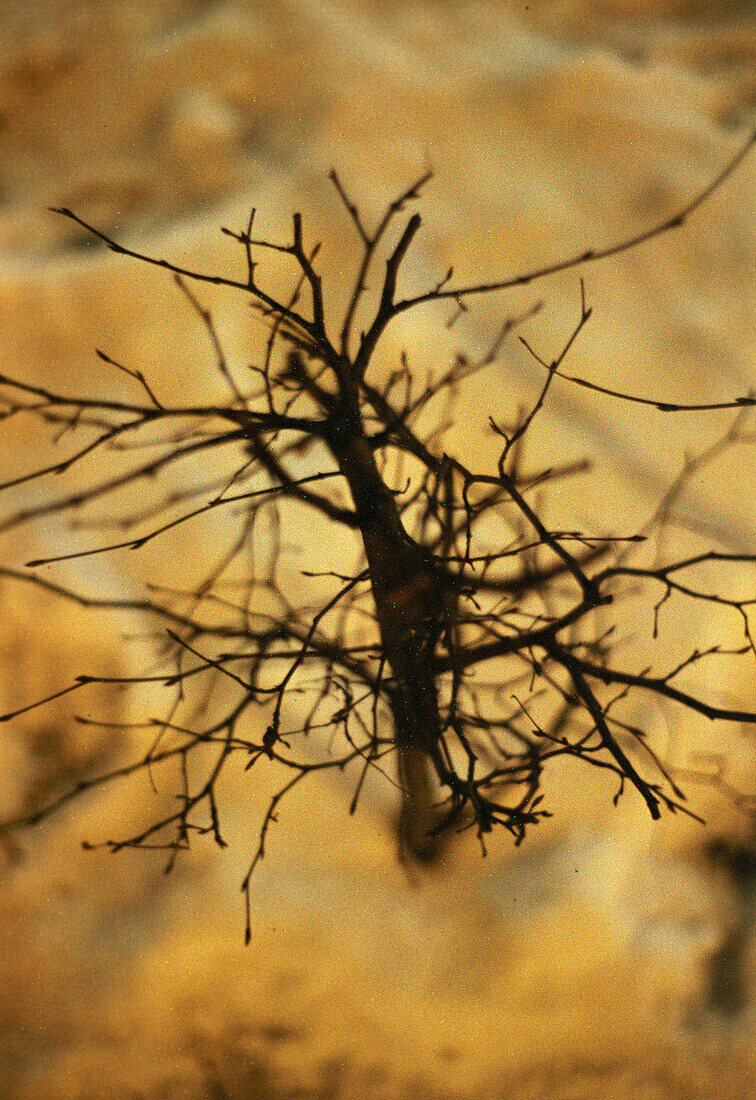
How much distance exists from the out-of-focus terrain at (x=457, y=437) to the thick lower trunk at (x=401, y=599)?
270mm

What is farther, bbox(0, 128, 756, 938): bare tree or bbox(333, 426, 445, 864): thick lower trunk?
bbox(0, 128, 756, 938): bare tree

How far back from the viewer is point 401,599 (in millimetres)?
889

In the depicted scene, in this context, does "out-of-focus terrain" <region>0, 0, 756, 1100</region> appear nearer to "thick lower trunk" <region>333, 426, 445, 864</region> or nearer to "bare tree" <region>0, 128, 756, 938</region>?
"bare tree" <region>0, 128, 756, 938</region>

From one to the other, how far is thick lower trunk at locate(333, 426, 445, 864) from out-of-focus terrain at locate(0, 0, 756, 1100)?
0.89 feet

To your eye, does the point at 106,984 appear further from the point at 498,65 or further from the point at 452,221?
the point at 498,65

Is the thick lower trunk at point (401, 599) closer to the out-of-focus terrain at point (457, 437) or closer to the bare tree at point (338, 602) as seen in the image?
the bare tree at point (338, 602)

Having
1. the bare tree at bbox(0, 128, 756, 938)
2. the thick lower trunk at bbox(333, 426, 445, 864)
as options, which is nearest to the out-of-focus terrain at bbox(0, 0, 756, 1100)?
the bare tree at bbox(0, 128, 756, 938)

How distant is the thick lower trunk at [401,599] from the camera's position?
2.79ft

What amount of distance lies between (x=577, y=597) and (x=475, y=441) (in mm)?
264

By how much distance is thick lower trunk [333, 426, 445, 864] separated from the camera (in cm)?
85

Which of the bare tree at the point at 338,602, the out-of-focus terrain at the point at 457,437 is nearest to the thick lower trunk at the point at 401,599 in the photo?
the bare tree at the point at 338,602

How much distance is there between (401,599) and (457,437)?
43 centimetres

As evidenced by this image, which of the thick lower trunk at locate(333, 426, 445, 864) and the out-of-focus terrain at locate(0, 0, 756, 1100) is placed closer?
the thick lower trunk at locate(333, 426, 445, 864)

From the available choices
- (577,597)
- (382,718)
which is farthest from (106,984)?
(577,597)
